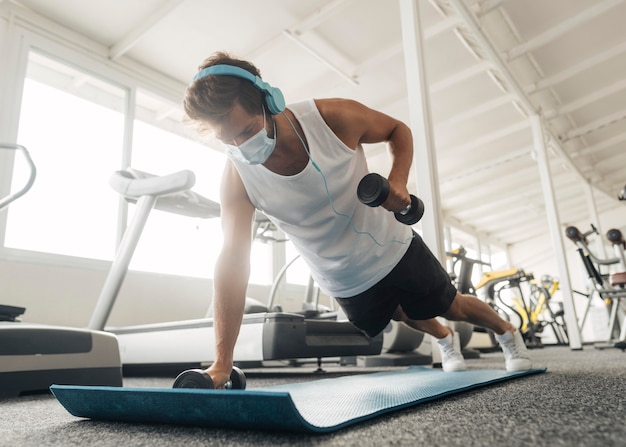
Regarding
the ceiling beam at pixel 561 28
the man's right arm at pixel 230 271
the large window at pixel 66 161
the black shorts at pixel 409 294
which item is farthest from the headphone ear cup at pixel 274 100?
the ceiling beam at pixel 561 28

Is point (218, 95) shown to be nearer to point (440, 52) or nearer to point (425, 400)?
point (425, 400)

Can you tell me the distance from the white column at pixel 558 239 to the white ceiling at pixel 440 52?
0.37m

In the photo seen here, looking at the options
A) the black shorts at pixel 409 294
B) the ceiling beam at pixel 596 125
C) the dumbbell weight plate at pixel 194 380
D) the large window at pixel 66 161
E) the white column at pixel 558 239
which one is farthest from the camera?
the ceiling beam at pixel 596 125

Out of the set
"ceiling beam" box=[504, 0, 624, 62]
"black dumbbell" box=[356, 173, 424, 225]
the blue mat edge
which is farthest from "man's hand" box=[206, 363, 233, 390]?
"ceiling beam" box=[504, 0, 624, 62]

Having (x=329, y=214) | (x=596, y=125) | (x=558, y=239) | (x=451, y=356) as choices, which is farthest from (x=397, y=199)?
(x=596, y=125)

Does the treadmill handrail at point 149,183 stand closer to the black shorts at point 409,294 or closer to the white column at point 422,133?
the black shorts at point 409,294

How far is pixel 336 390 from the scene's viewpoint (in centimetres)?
148

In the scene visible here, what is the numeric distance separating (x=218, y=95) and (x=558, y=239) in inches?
192

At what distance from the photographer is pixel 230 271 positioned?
1411 millimetres

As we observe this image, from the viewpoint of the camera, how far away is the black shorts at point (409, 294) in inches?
64.4

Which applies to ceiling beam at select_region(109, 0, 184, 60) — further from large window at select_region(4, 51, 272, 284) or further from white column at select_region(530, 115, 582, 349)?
white column at select_region(530, 115, 582, 349)

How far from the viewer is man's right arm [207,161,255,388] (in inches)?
51.1

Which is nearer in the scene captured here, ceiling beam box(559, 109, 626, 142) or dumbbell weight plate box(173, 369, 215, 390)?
dumbbell weight plate box(173, 369, 215, 390)

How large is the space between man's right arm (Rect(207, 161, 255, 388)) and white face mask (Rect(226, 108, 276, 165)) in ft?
0.47
